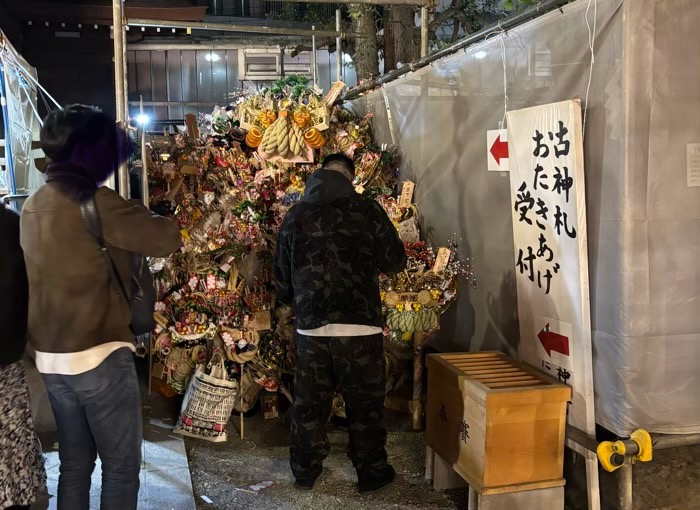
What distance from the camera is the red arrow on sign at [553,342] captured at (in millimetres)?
3961

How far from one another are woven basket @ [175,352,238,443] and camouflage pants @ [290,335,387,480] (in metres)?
1.08

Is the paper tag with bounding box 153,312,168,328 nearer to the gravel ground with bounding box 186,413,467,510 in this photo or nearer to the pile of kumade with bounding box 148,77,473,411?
the pile of kumade with bounding box 148,77,473,411

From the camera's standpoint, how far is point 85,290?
294cm

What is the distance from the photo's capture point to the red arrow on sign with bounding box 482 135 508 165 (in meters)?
4.59

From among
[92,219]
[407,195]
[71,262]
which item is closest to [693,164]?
[407,195]

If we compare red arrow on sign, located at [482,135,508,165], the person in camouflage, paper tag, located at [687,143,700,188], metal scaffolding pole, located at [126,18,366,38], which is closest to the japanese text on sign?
red arrow on sign, located at [482,135,508,165]

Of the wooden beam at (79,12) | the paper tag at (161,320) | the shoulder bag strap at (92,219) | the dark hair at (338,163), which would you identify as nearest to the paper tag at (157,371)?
the paper tag at (161,320)

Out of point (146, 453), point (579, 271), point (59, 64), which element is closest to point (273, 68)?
point (59, 64)

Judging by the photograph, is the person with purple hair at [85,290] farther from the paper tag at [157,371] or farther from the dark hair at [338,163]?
the paper tag at [157,371]

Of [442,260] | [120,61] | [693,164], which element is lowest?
[442,260]

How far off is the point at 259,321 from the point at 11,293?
283cm

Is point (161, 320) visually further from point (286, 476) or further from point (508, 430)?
point (508, 430)

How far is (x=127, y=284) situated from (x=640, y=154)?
9.46 feet

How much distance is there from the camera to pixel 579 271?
12.3 ft
